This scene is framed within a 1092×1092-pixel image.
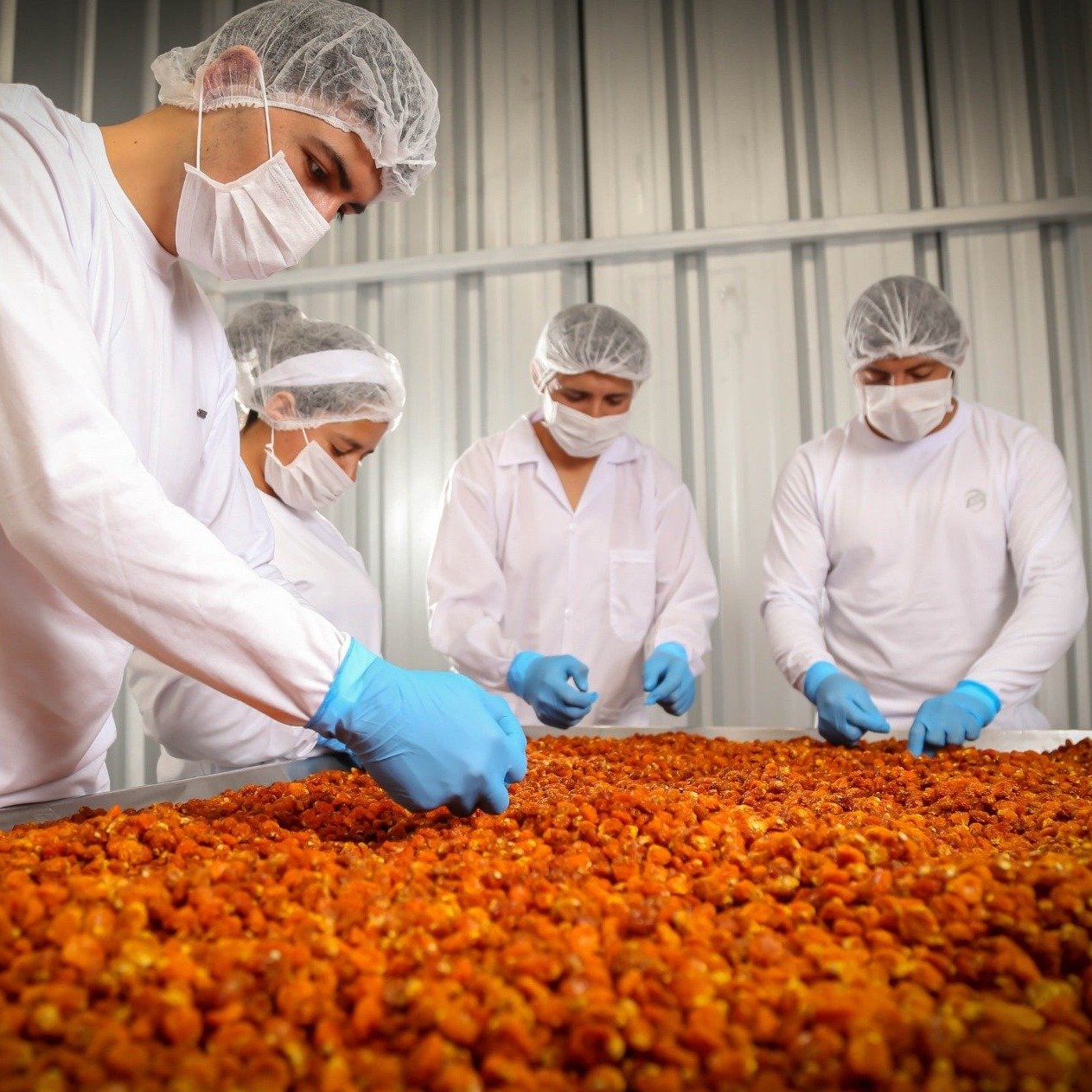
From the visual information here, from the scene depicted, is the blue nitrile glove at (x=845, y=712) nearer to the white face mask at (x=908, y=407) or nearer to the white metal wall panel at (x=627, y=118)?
the white face mask at (x=908, y=407)

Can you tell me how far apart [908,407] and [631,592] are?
40.4 inches

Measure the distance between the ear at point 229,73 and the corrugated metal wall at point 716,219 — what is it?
3.13 metres

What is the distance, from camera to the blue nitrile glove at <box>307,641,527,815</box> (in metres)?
1.26

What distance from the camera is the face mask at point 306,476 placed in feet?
8.54

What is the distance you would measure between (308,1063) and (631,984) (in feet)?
0.82

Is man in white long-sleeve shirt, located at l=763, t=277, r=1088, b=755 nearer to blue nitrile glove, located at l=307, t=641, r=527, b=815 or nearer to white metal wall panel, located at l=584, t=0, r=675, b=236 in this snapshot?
blue nitrile glove, located at l=307, t=641, r=527, b=815

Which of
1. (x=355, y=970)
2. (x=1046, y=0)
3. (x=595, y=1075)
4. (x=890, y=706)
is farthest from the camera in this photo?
(x=1046, y=0)

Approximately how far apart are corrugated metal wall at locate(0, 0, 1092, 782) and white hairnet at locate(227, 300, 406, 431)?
74.0 inches

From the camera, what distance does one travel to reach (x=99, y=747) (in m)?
1.72

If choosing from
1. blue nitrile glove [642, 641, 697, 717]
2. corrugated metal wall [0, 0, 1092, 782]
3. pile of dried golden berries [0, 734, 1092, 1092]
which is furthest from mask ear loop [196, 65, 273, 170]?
corrugated metal wall [0, 0, 1092, 782]

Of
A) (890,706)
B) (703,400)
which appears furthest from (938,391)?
(703,400)

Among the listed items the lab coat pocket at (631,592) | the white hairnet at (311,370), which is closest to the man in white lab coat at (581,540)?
the lab coat pocket at (631,592)

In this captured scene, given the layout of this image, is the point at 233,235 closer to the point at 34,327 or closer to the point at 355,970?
the point at 34,327

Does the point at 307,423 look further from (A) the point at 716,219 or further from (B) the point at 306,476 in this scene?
(A) the point at 716,219
